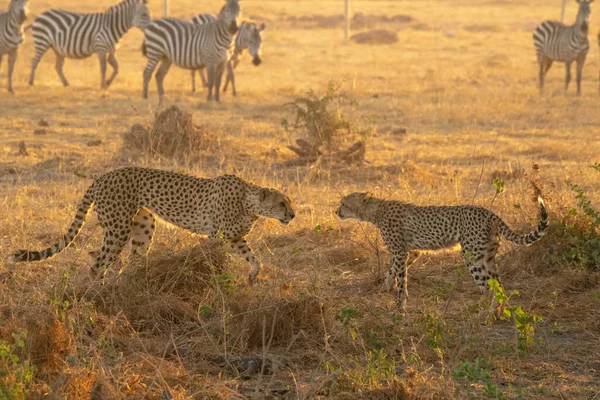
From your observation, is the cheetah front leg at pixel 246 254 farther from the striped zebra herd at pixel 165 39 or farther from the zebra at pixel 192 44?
the zebra at pixel 192 44

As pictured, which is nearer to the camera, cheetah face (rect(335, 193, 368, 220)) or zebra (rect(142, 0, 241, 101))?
cheetah face (rect(335, 193, 368, 220))

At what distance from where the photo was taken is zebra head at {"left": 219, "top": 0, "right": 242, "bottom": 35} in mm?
18172

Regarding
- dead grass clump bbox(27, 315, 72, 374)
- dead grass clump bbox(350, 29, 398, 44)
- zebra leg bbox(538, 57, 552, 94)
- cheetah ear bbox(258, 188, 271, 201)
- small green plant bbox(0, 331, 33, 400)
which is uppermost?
cheetah ear bbox(258, 188, 271, 201)

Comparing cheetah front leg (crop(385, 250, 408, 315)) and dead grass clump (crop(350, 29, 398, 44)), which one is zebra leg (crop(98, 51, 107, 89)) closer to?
dead grass clump (crop(350, 29, 398, 44))

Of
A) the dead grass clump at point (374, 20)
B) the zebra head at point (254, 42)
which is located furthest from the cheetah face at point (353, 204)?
the dead grass clump at point (374, 20)

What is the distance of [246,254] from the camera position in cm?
682

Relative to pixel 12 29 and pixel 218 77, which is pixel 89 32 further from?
pixel 218 77

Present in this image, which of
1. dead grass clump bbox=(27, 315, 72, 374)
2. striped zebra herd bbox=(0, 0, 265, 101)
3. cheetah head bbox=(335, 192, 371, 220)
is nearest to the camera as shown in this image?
dead grass clump bbox=(27, 315, 72, 374)

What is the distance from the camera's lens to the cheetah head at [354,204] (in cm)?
704

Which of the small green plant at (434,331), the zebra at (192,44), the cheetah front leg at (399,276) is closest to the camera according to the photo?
the small green plant at (434,331)

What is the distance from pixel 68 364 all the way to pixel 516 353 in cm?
223

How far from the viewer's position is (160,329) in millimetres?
5934

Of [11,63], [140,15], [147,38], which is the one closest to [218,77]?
[147,38]

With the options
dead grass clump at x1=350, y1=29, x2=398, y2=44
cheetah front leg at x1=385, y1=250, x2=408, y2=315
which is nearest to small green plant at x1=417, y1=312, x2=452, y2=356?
cheetah front leg at x1=385, y1=250, x2=408, y2=315
